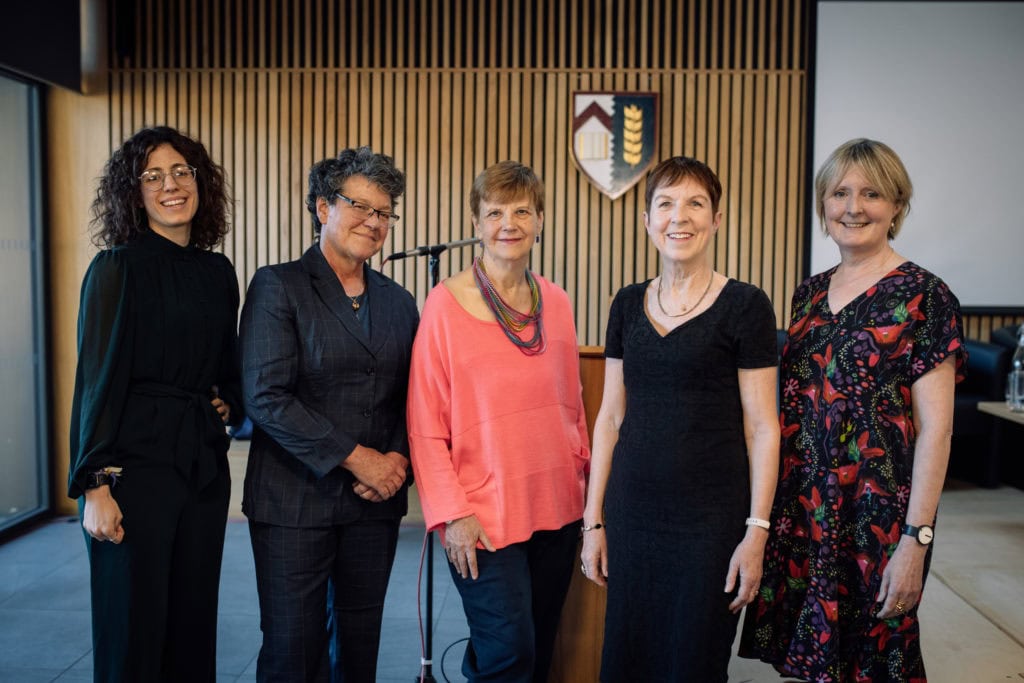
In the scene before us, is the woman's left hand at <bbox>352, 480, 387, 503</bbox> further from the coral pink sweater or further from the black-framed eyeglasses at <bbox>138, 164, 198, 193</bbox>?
the black-framed eyeglasses at <bbox>138, 164, 198, 193</bbox>

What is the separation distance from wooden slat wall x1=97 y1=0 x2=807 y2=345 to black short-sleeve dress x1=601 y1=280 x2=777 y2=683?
14.2 ft

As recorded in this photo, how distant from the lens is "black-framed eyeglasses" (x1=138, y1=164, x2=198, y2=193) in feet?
7.50

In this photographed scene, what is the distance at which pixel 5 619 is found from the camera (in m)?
3.84

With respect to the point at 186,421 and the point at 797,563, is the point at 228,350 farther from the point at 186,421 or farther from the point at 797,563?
the point at 797,563

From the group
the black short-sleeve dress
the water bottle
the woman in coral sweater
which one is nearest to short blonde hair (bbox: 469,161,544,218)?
the woman in coral sweater

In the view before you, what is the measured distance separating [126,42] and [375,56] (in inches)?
69.5

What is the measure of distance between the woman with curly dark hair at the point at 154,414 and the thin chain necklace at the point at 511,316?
0.75m

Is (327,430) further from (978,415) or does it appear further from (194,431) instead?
(978,415)

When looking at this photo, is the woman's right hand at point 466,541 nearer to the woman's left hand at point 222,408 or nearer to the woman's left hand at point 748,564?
the woman's left hand at point 748,564

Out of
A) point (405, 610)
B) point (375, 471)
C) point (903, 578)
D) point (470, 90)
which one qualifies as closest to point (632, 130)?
point (470, 90)

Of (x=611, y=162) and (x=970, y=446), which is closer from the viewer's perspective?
(x=611, y=162)

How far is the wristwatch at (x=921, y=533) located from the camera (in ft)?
6.18

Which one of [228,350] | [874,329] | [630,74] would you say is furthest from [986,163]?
[228,350]

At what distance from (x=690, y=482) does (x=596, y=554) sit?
35 cm
